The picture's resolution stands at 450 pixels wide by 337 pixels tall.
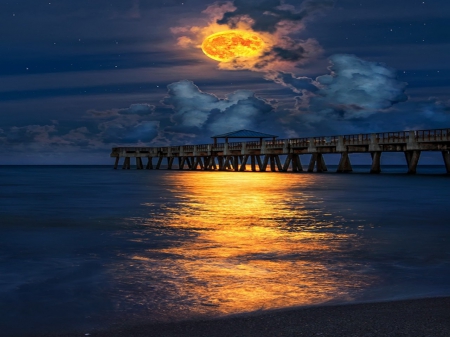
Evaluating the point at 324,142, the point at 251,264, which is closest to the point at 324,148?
the point at 324,142

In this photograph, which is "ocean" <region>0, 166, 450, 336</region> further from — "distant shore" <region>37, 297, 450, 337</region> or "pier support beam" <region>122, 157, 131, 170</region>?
"pier support beam" <region>122, 157, 131, 170</region>

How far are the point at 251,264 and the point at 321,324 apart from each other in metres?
3.65

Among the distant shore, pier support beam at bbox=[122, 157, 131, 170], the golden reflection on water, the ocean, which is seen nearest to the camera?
the distant shore

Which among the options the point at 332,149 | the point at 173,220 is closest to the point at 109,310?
the point at 173,220

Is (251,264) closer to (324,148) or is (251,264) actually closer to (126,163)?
(324,148)

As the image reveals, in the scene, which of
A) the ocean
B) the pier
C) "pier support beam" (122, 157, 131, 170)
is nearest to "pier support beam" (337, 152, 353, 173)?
the pier

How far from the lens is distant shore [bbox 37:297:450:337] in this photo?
221 inches

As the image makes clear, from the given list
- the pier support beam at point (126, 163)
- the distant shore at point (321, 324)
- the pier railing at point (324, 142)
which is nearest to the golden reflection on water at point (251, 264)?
the distant shore at point (321, 324)

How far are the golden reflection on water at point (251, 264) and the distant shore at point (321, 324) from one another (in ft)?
1.44

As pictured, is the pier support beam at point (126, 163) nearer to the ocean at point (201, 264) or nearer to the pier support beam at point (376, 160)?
the pier support beam at point (376, 160)

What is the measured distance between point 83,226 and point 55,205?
345 inches

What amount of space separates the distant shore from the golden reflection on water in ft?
1.44

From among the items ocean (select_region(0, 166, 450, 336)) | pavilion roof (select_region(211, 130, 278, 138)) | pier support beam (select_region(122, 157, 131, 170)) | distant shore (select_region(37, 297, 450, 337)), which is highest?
pavilion roof (select_region(211, 130, 278, 138))

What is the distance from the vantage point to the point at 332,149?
61844 millimetres
